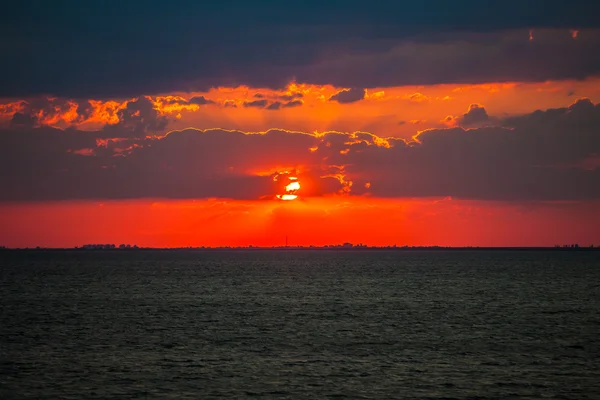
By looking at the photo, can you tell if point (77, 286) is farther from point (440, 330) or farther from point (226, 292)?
point (440, 330)

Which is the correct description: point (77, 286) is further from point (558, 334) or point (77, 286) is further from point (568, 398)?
point (568, 398)

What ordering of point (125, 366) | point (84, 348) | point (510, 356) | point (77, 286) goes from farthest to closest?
point (77, 286)
point (84, 348)
point (510, 356)
point (125, 366)

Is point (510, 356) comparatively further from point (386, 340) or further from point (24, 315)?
point (24, 315)

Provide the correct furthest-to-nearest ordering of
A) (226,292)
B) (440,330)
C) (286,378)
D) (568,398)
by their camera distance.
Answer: (226,292) < (440,330) < (286,378) < (568,398)

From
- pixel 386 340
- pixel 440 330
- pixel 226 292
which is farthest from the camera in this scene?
pixel 226 292

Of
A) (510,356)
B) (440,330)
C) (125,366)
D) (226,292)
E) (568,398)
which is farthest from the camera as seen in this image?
(226,292)

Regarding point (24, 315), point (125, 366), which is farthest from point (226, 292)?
point (125, 366)

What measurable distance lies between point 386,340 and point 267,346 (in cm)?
1156

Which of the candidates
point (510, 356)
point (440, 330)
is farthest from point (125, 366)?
point (440, 330)

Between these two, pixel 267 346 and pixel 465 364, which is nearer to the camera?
pixel 465 364

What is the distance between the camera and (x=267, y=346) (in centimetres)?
6844

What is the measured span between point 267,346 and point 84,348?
15.7 meters

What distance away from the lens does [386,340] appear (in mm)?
72438

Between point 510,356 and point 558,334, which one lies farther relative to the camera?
point 558,334
